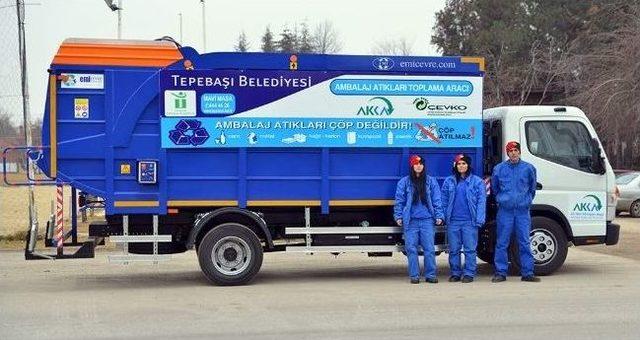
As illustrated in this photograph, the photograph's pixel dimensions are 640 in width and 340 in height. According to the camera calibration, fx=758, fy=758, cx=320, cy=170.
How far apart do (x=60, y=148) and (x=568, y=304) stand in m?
6.40

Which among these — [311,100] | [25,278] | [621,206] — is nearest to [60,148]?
[25,278]

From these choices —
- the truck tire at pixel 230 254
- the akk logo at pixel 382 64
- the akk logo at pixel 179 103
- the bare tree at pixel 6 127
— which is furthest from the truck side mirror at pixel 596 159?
the bare tree at pixel 6 127

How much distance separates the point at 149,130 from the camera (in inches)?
383

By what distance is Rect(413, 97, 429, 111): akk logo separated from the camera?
10219 millimetres

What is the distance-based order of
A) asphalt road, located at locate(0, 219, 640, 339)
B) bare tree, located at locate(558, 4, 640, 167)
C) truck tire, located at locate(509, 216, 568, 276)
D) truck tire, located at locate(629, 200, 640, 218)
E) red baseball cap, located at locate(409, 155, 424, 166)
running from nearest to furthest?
asphalt road, located at locate(0, 219, 640, 339) → red baseball cap, located at locate(409, 155, 424, 166) → truck tire, located at locate(509, 216, 568, 276) → truck tire, located at locate(629, 200, 640, 218) → bare tree, located at locate(558, 4, 640, 167)

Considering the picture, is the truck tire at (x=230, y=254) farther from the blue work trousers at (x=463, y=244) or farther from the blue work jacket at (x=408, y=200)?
the blue work trousers at (x=463, y=244)

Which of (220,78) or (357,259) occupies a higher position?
(220,78)

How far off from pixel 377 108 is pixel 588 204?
3.36 m

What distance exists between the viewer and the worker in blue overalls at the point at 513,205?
1007 centimetres

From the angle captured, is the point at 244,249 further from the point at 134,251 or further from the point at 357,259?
the point at 357,259

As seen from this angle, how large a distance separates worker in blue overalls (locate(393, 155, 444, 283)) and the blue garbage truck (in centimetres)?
28

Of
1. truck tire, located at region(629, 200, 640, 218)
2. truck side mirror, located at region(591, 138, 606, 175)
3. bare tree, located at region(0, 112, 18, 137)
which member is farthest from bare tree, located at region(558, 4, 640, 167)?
bare tree, located at region(0, 112, 18, 137)

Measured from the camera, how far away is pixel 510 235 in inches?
404

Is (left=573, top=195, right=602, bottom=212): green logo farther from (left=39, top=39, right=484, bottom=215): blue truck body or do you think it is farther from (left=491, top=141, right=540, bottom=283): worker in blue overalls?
(left=39, top=39, right=484, bottom=215): blue truck body
